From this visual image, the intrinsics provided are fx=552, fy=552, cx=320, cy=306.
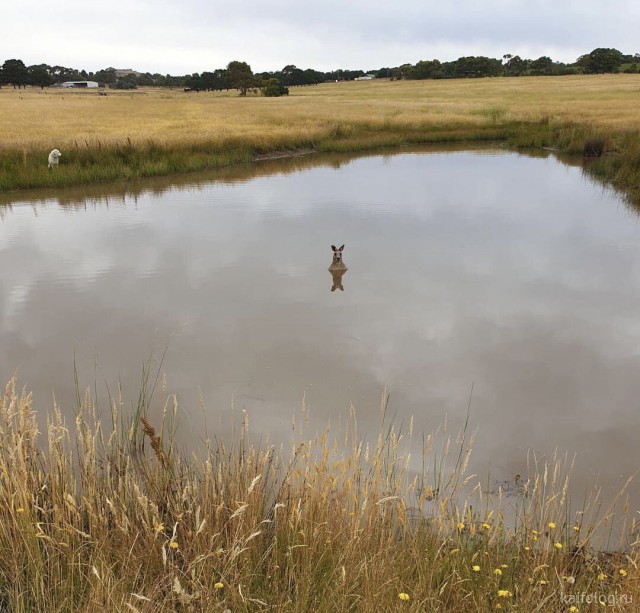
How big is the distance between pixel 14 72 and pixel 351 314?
106689 mm

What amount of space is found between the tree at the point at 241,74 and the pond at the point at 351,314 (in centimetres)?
7511

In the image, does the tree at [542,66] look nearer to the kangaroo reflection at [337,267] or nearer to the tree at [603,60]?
the tree at [603,60]

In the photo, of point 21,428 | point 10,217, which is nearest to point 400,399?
point 21,428

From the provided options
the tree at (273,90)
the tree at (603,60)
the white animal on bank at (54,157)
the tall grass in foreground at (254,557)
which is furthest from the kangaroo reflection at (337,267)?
the tree at (603,60)

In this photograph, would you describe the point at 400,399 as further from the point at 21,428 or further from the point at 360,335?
the point at 21,428

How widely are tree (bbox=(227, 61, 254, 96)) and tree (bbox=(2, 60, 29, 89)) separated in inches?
1493

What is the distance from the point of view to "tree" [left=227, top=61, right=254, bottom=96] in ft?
273

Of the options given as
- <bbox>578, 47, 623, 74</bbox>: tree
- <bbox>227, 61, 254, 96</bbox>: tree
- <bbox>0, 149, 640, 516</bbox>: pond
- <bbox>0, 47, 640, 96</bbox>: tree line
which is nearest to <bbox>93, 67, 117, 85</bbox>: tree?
<bbox>0, 47, 640, 96</bbox>: tree line

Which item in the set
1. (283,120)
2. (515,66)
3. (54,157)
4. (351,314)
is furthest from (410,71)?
(351,314)

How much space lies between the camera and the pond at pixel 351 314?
5.18m

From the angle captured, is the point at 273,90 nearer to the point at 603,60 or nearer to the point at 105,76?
the point at 603,60

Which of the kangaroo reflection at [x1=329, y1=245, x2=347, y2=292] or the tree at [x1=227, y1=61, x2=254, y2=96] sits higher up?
the tree at [x1=227, y1=61, x2=254, y2=96]

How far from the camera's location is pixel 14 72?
303ft

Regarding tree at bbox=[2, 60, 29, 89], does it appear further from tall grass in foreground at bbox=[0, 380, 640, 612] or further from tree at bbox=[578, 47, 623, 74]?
tall grass in foreground at bbox=[0, 380, 640, 612]
